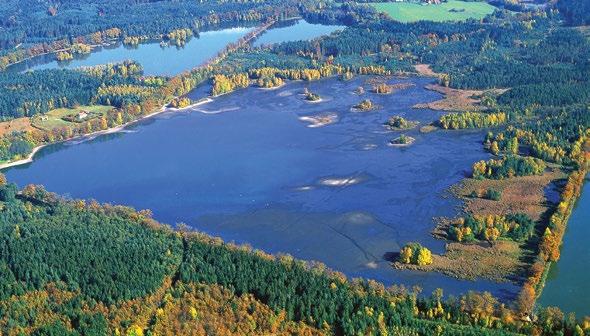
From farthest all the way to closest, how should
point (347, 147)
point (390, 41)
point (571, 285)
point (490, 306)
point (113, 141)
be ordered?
point (390, 41) → point (113, 141) → point (347, 147) → point (571, 285) → point (490, 306)

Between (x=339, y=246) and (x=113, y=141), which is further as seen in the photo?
(x=113, y=141)

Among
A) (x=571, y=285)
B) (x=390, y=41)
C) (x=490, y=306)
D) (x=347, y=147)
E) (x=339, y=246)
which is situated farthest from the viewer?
(x=390, y=41)

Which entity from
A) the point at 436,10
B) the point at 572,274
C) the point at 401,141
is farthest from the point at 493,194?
the point at 436,10

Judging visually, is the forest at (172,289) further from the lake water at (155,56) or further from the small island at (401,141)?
the lake water at (155,56)

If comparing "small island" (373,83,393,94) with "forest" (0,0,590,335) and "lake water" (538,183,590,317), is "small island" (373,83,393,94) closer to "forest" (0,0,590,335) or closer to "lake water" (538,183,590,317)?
"forest" (0,0,590,335)

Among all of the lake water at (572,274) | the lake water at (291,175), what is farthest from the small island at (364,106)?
the lake water at (572,274)

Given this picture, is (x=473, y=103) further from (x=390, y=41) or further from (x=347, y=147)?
(x=390, y=41)

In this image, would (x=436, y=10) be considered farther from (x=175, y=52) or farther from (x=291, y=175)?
(x=291, y=175)

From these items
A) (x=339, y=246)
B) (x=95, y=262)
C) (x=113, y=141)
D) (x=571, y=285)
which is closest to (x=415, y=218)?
(x=339, y=246)
